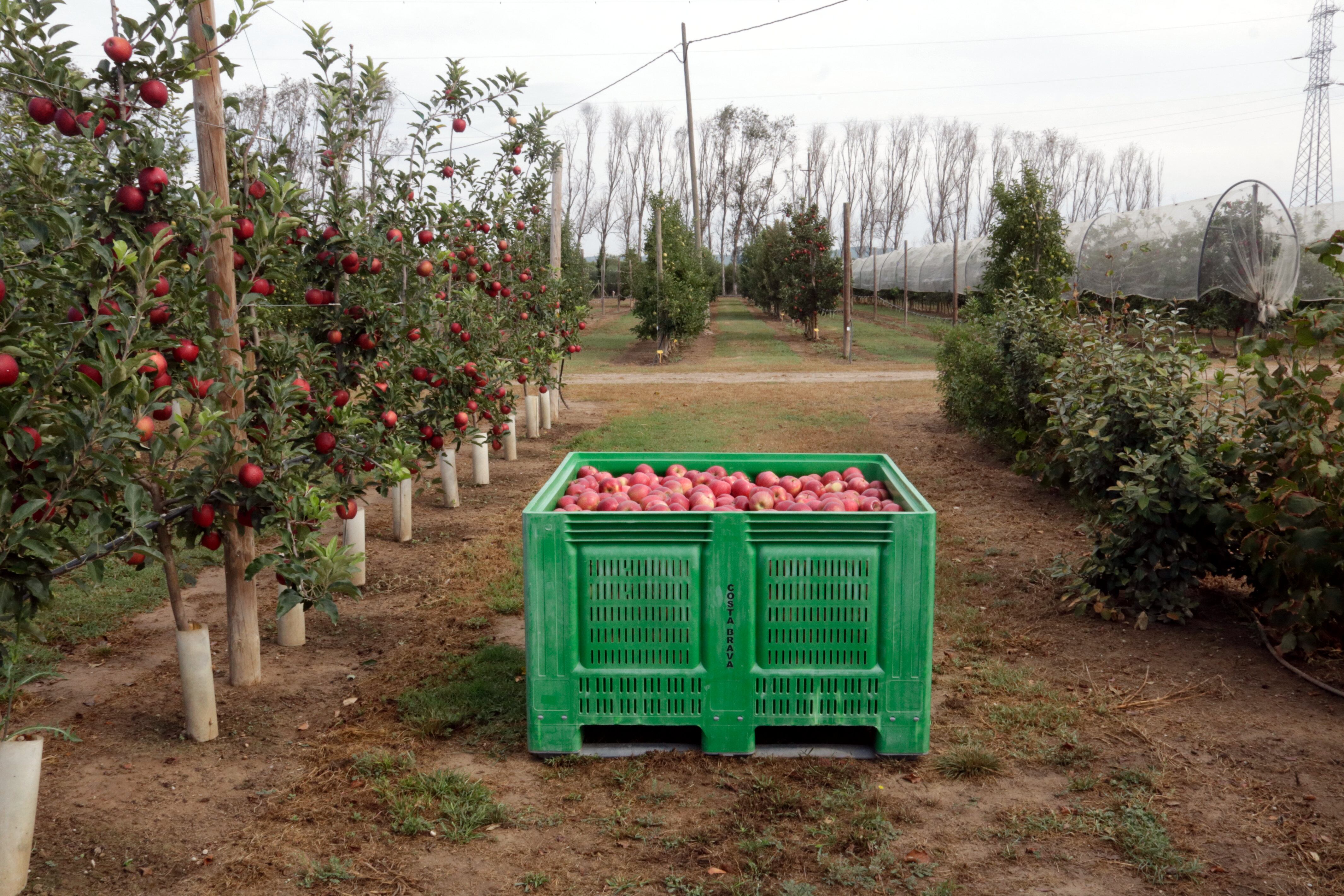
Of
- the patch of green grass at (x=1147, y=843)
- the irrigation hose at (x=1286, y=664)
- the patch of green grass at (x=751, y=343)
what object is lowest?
the patch of green grass at (x=1147, y=843)

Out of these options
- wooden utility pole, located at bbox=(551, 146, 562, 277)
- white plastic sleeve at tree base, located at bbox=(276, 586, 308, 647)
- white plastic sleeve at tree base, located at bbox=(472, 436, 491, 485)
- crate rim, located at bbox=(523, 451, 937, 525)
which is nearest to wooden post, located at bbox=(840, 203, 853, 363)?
wooden utility pole, located at bbox=(551, 146, 562, 277)

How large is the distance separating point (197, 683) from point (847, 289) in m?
19.7

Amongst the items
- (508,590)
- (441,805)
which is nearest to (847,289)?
(508,590)

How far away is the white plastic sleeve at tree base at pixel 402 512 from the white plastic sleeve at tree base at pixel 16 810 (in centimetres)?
397

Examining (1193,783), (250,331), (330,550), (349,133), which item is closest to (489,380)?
(349,133)

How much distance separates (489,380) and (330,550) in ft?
13.0

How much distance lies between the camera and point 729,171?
72.9 meters

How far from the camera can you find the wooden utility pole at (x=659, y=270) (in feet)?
73.1

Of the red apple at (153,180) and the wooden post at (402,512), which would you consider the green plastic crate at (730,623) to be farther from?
the wooden post at (402,512)

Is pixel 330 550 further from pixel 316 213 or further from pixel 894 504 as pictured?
pixel 894 504

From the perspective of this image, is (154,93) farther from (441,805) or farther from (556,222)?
(556,222)

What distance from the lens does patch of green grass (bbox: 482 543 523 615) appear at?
212 inches

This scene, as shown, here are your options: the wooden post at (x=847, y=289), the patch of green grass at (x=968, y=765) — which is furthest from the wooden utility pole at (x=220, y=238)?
the wooden post at (x=847, y=289)

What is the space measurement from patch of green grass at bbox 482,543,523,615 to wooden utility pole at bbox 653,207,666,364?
15999 mm
